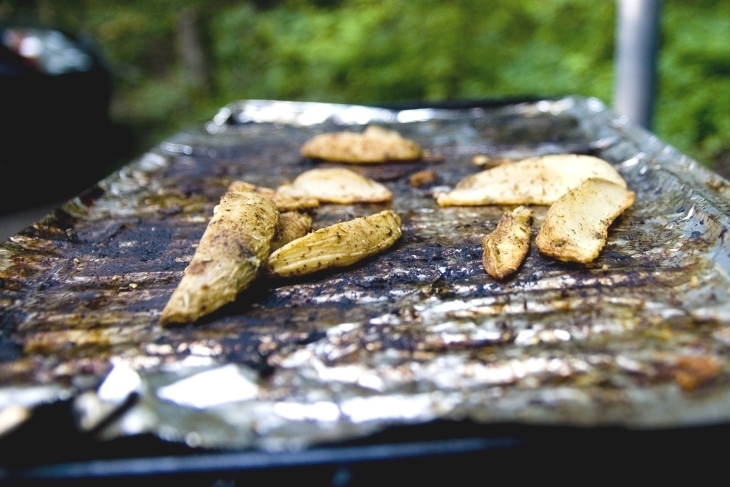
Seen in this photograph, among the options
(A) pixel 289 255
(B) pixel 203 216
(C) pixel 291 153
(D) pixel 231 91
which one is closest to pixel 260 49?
(D) pixel 231 91

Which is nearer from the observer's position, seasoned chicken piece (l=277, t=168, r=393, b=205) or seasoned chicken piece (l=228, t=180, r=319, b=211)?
seasoned chicken piece (l=228, t=180, r=319, b=211)

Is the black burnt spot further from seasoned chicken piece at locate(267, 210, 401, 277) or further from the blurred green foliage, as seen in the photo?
the blurred green foliage

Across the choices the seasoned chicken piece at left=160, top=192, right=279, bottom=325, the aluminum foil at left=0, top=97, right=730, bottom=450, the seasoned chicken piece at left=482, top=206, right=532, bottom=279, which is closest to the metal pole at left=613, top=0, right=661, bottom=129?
the aluminum foil at left=0, top=97, right=730, bottom=450

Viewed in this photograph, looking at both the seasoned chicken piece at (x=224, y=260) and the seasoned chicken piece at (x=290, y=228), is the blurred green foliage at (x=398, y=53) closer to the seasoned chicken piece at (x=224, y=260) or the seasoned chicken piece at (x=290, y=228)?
the seasoned chicken piece at (x=290, y=228)

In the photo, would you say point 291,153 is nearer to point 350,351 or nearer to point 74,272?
point 74,272

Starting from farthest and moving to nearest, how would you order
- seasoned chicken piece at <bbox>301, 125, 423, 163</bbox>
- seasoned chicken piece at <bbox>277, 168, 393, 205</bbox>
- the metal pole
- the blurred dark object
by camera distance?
the blurred dark object, the metal pole, seasoned chicken piece at <bbox>301, 125, 423, 163</bbox>, seasoned chicken piece at <bbox>277, 168, 393, 205</bbox>

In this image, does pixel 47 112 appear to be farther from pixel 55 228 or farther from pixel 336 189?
pixel 336 189
